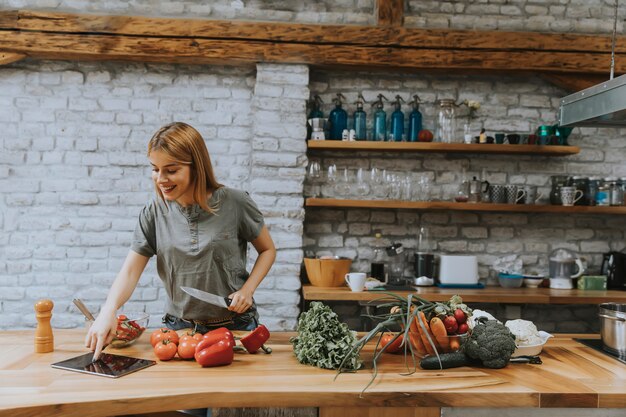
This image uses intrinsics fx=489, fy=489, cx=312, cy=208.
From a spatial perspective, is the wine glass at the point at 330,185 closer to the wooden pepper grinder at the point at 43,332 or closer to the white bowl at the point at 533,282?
the white bowl at the point at 533,282

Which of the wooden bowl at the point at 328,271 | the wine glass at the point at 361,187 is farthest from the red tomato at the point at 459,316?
the wine glass at the point at 361,187

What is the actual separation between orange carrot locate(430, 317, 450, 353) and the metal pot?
702 mm

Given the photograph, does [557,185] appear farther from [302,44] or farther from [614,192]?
[302,44]

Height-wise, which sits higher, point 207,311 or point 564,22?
point 564,22

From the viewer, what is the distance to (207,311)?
2238 millimetres

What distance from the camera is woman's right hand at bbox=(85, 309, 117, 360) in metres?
1.77

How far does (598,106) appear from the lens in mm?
2023

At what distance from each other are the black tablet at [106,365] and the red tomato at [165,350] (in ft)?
0.12

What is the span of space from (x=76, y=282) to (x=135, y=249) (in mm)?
1878

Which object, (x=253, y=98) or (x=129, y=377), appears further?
(x=253, y=98)

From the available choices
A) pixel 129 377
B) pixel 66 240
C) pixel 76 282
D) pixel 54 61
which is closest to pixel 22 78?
pixel 54 61

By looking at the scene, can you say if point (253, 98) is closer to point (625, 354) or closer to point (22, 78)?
point (22, 78)

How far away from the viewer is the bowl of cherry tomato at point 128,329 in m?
1.93

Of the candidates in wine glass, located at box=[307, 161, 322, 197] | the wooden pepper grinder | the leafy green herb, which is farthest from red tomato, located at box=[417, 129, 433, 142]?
the wooden pepper grinder
